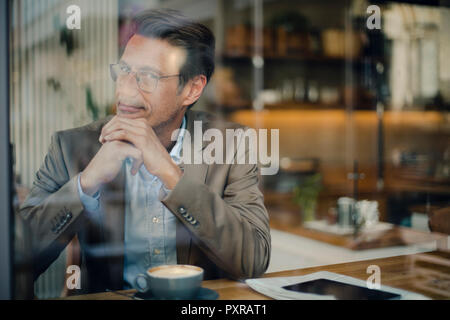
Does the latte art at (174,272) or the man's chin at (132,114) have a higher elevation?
the man's chin at (132,114)

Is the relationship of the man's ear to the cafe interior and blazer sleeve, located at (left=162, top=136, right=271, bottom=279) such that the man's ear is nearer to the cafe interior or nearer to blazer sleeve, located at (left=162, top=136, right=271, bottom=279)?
the cafe interior

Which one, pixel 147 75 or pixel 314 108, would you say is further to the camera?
pixel 314 108

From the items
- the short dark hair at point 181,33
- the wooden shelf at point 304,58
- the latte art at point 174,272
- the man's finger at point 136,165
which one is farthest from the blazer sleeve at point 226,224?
the wooden shelf at point 304,58

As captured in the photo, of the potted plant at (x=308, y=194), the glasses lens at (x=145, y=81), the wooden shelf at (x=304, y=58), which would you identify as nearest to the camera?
the glasses lens at (x=145, y=81)

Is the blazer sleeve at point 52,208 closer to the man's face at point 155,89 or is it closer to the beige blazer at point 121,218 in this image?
the beige blazer at point 121,218

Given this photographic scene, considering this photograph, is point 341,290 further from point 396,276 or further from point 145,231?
point 145,231

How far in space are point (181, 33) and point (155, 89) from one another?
185 mm

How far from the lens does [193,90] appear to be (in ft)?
4.58

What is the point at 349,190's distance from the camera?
3.34m

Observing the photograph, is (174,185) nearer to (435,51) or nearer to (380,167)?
(435,51)

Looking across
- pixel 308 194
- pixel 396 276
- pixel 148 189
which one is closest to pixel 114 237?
pixel 148 189

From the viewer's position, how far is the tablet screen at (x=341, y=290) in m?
1.04

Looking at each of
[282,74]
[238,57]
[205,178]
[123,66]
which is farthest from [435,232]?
[282,74]

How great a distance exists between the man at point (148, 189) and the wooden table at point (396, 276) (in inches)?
4.9
